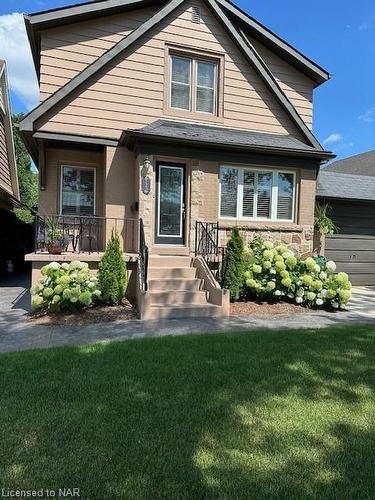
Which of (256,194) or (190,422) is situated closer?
(190,422)

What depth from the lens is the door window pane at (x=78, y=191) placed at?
10375 mm

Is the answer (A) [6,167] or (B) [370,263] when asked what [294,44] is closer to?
(B) [370,263]

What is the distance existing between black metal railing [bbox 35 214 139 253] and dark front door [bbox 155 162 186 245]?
0.66 m

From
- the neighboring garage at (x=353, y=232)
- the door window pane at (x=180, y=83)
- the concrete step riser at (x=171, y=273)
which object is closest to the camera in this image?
the concrete step riser at (x=171, y=273)

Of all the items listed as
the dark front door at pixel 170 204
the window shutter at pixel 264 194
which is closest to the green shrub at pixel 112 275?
the dark front door at pixel 170 204

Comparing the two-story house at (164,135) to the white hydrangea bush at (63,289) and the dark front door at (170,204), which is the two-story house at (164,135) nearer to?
the dark front door at (170,204)

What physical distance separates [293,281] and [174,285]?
2.65 metres

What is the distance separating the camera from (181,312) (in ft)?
24.4

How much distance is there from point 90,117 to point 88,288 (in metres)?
4.56

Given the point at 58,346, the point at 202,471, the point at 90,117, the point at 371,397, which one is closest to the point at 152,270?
the point at 58,346

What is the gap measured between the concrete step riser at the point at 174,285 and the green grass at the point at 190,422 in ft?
9.59

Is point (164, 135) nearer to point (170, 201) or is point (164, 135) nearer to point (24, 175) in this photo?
point (170, 201)

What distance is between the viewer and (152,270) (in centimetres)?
845

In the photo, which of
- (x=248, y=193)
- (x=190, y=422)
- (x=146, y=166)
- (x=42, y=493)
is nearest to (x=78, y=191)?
(x=146, y=166)
